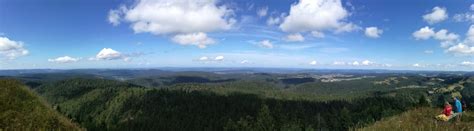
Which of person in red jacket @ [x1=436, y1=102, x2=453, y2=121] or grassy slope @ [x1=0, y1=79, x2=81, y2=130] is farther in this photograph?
person in red jacket @ [x1=436, y1=102, x2=453, y2=121]

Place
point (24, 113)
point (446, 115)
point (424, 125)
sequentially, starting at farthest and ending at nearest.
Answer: point (446, 115) < point (24, 113) < point (424, 125)

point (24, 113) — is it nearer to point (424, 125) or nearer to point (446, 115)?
point (424, 125)

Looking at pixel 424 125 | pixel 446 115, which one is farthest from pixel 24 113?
pixel 446 115

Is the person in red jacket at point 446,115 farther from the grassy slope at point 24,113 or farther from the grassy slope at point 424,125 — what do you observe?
the grassy slope at point 24,113

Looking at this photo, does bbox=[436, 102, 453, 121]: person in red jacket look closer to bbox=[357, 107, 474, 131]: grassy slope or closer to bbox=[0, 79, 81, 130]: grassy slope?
bbox=[357, 107, 474, 131]: grassy slope

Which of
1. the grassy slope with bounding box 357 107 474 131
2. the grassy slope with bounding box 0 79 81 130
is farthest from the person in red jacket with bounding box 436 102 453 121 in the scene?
the grassy slope with bounding box 0 79 81 130

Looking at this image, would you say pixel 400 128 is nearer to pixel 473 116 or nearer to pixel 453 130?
A: pixel 453 130

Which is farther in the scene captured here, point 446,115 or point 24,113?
point 446,115

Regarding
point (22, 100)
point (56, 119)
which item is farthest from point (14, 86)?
point (56, 119)

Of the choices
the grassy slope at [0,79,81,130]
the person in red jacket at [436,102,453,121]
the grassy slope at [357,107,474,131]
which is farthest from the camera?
the person in red jacket at [436,102,453,121]

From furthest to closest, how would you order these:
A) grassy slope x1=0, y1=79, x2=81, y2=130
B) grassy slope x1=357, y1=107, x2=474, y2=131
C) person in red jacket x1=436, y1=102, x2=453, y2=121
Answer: person in red jacket x1=436, y1=102, x2=453, y2=121, grassy slope x1=0, y1=79, x2=81, y2=130, grassy slope x1=357, y1=107, x2=474, y2=131

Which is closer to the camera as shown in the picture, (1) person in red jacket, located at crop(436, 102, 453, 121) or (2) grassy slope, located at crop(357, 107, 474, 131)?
(2) grassy slope, located at crop(357, 107, 474, 131)
